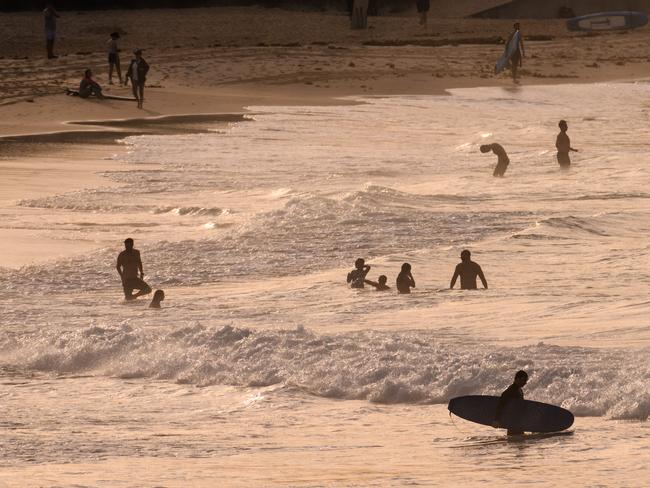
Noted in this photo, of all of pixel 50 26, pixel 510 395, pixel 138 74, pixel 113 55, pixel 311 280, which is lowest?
pixel 311 280

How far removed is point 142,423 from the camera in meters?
13.6

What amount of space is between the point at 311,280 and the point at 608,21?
37669 millimetres

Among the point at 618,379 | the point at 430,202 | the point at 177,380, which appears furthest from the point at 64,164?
the point at 618,379

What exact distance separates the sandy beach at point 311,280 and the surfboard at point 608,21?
10.2 metres

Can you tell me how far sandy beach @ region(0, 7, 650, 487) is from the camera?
12625mm

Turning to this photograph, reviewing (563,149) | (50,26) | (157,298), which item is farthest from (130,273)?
(50,26)

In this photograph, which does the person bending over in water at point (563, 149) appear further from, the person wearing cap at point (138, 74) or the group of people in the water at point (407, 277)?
the group of people in the water at point (407, 277)

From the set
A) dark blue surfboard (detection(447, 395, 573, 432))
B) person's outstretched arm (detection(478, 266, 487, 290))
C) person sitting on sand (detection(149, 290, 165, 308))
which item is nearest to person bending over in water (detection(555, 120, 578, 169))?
person's outstretched arm (detection(478, 266, 487, 290))

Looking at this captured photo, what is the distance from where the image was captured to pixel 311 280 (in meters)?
20.1

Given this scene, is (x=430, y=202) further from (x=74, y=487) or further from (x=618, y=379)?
(x=74, y=487)

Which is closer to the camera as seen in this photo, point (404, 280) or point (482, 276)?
point (404, 280)

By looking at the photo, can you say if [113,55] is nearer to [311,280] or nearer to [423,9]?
[423,9]

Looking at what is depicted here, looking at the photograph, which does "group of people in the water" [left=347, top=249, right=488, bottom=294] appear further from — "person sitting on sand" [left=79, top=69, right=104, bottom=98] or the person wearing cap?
"person sitting on sand" [left=79, top=69, right=104, bottom=98]

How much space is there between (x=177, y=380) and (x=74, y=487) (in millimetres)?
4144
